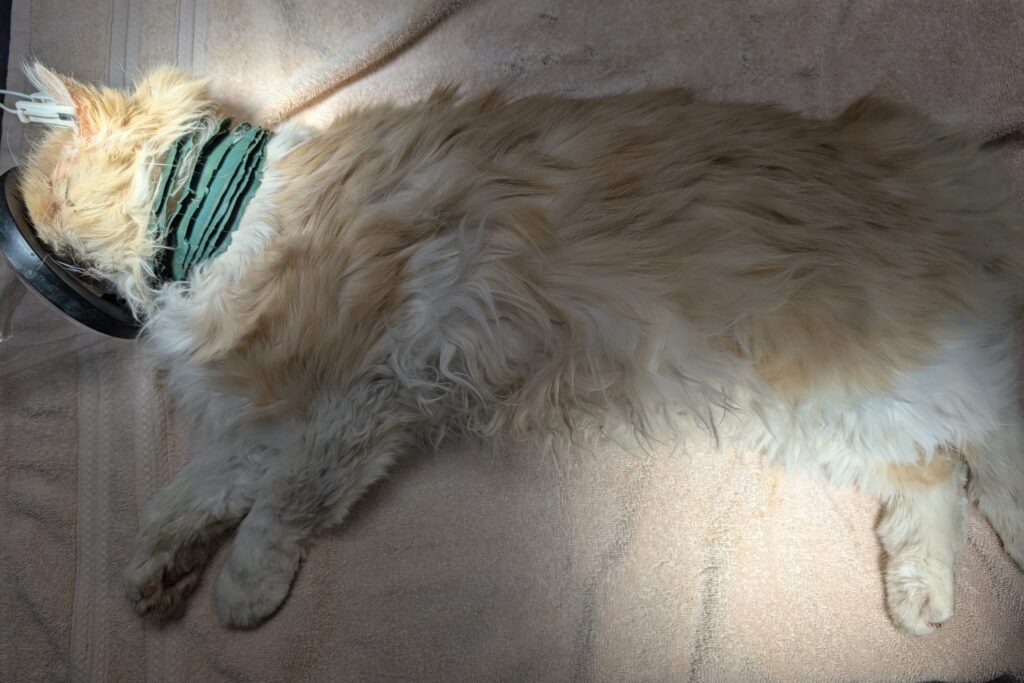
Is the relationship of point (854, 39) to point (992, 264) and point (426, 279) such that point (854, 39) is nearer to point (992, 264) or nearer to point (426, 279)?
point (992, 264)

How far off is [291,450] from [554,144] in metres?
0.87

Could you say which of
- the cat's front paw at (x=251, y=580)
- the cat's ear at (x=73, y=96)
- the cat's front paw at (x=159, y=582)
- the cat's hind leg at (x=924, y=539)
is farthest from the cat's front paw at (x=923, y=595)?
the cat's ear at (x=73, y=96)

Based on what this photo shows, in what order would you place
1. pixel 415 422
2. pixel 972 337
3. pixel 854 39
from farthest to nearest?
pixel 854 39
pixel 415 422
pixel 972 337

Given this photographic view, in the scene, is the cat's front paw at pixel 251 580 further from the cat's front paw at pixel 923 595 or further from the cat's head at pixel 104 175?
the cat's front paw at pixel 923 595

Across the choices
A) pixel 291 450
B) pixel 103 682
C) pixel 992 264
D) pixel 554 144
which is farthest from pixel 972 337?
pixel 103 682

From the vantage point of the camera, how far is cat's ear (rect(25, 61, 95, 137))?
1.50 m

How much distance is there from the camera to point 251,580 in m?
1.48

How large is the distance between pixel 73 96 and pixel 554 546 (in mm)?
1473

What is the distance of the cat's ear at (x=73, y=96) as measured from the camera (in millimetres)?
1502

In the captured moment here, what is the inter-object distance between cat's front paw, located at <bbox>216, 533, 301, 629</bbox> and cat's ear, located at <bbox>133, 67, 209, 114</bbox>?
1.00 meters

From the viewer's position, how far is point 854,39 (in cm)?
187

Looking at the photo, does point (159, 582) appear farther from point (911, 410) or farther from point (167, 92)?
point (911, 410)

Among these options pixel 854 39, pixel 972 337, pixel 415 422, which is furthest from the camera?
pixel 854 39

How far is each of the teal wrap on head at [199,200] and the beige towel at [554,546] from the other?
0.41 metres
